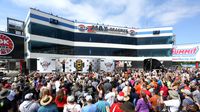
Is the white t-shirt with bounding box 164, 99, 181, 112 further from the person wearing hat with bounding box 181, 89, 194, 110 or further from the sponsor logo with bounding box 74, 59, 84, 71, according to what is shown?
the sponsor logo with bounding box 74, 59, 84, 71

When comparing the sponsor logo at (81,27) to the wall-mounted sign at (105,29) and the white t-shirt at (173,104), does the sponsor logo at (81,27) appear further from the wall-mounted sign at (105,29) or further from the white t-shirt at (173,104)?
the white t-shirt at (173,104)

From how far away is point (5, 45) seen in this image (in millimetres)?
15953

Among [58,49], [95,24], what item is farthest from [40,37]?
[95,24]

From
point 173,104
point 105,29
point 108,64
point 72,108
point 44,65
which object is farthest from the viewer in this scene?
point 105,29

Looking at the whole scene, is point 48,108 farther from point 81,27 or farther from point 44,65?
point 81,27

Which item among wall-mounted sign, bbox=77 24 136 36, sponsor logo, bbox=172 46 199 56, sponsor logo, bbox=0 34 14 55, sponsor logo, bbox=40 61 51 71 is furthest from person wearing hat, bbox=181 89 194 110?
wall-mounted sign, bbox=77 24 136 36

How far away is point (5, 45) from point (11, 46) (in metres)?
0.57

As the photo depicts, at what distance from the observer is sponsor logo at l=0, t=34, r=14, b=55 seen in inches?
607

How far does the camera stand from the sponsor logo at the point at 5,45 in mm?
15430

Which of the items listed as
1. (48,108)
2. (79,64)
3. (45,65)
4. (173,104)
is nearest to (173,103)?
(173,104)

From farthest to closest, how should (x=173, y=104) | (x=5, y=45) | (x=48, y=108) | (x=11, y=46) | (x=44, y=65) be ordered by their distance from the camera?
(x=44, y=65) < (x=11, y=46) < (x=5, y=45) < (x=173, y=104) < (x=48, y=108)

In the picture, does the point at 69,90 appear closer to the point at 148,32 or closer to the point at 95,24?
the point at 95,24

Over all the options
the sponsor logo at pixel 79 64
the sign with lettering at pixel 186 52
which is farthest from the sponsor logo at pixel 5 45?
the sign with lettering at pixel 186 52

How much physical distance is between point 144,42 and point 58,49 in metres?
24.8
